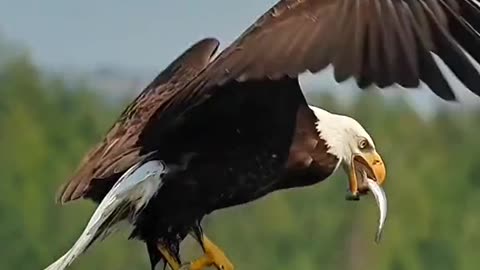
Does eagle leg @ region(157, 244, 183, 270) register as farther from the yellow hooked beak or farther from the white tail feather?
the yellow hooked beak

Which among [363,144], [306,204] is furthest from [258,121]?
[306,204]

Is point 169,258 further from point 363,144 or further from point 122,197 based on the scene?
point 363,144

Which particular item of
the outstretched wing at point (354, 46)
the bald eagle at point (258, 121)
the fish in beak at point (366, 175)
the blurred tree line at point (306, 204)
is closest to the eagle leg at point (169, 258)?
the bald eagle at point (258, 121)

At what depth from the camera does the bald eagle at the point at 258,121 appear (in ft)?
10.2

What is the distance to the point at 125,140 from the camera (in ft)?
11.2

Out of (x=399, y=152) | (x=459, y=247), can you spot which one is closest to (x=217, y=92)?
(x=399, y=152)

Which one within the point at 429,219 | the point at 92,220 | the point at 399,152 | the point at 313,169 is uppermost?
the point at 92,220

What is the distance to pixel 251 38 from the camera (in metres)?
3.10

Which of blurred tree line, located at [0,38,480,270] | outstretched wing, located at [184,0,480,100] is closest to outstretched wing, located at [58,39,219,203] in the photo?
outstretched wing, located at [184,0,480,100]

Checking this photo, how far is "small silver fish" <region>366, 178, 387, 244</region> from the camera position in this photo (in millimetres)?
3377

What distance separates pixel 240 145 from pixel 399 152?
9116 millimetres

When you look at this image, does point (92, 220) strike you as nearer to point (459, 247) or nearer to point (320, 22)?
point (320, 22)

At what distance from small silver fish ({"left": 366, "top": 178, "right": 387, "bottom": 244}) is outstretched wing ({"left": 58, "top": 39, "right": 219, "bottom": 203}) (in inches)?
15.8

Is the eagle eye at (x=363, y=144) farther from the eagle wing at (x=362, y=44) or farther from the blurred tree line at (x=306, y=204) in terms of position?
the blurred tree line at (x=306, y=204)
